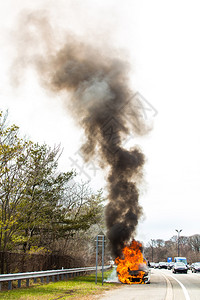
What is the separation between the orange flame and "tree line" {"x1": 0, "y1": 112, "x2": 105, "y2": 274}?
15.6 ft

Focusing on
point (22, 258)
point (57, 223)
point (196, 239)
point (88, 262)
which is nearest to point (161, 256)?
point (196, 239)

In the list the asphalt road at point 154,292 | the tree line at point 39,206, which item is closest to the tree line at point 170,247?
the tree line at point 39,206

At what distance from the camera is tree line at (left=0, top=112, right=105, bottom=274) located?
15.8 metres

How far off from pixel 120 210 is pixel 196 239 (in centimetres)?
8833

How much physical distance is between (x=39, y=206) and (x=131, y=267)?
22.0 feet

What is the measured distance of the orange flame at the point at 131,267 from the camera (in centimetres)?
1861

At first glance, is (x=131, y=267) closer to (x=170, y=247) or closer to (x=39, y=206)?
(x=39, y=206)

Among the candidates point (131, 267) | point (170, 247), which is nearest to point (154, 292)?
point (131, 267)

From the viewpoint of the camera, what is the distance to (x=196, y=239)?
101625 mm

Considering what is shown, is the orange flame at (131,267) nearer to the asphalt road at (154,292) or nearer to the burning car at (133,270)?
the burning car at (133,270)

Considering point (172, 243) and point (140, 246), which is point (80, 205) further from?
point (172, 243)

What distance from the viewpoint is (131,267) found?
1858 cm

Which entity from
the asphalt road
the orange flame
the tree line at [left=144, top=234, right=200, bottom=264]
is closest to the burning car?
the orange flame

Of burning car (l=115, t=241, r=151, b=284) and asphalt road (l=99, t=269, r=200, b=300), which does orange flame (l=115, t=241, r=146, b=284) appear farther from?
asphalt road (l=99, t=269, r=200, b=300)
